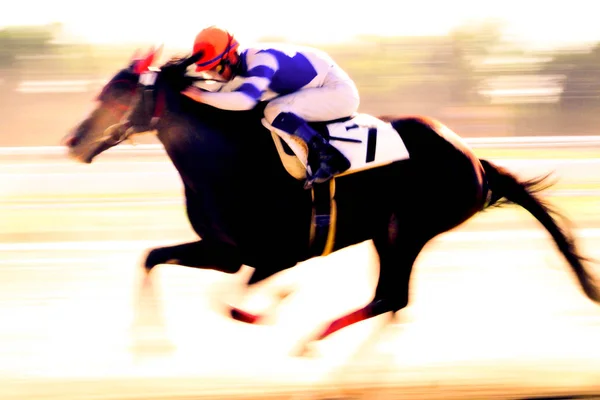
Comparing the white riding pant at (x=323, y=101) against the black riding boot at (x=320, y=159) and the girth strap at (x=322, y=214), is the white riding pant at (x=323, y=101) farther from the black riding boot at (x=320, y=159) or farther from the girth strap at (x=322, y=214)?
the girth strap at (x=322, y=214)

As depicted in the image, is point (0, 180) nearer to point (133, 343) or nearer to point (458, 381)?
point (133, 343)

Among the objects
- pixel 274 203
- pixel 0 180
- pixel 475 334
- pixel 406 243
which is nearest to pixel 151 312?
pixel 274 203

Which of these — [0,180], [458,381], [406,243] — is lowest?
[0,180]

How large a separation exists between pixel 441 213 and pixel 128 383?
1.76 m

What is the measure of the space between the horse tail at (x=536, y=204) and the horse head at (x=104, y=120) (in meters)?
1.91

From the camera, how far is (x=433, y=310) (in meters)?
5.89

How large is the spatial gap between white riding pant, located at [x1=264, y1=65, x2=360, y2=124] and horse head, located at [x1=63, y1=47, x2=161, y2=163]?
0.64 m

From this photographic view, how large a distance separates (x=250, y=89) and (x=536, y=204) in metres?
1.73

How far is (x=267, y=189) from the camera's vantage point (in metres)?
4.62

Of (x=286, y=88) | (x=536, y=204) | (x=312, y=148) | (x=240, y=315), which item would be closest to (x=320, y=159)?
(x=312, y=148)

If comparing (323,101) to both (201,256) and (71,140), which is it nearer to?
(201,256)

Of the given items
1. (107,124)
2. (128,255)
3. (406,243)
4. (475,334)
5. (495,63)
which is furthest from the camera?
(495,63)

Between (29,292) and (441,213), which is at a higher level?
(441,213)

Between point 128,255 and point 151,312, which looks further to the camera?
point 128,255
